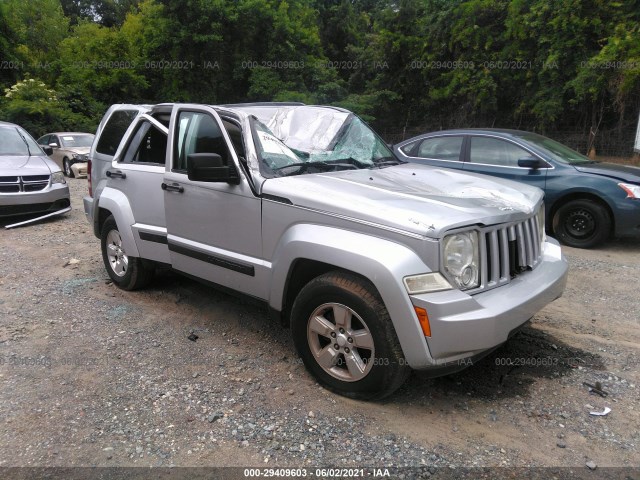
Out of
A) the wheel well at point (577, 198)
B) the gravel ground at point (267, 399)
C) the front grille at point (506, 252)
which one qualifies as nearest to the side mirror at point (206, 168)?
the gravel ground at point (267, 399)

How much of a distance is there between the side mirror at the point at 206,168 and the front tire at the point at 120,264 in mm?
1848

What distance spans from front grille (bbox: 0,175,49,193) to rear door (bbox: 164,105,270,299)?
5.20m

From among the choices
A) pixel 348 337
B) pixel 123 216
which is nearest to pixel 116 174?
pixel 123 216

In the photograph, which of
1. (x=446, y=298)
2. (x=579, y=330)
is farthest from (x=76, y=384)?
(x=579, y=330)

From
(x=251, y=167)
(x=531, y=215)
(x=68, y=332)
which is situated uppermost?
(x=251, y=167)

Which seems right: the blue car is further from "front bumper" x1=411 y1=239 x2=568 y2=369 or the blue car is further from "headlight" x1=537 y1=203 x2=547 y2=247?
"front bumper" x1=411 y1=239 x2=568 y2=369

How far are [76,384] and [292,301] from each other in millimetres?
1587

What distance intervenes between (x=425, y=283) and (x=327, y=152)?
1691 mm

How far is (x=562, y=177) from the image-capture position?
6816 millimetres

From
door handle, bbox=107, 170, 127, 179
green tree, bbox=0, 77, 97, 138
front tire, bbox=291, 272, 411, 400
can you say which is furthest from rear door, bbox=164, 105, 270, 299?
green tree, bbox=0, 77, 97, 138

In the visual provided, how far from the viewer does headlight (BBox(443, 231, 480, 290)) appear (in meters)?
2.79

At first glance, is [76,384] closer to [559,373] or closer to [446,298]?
[446,298]

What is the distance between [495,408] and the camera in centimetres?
308

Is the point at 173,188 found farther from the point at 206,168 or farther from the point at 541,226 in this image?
the point at 541,226
